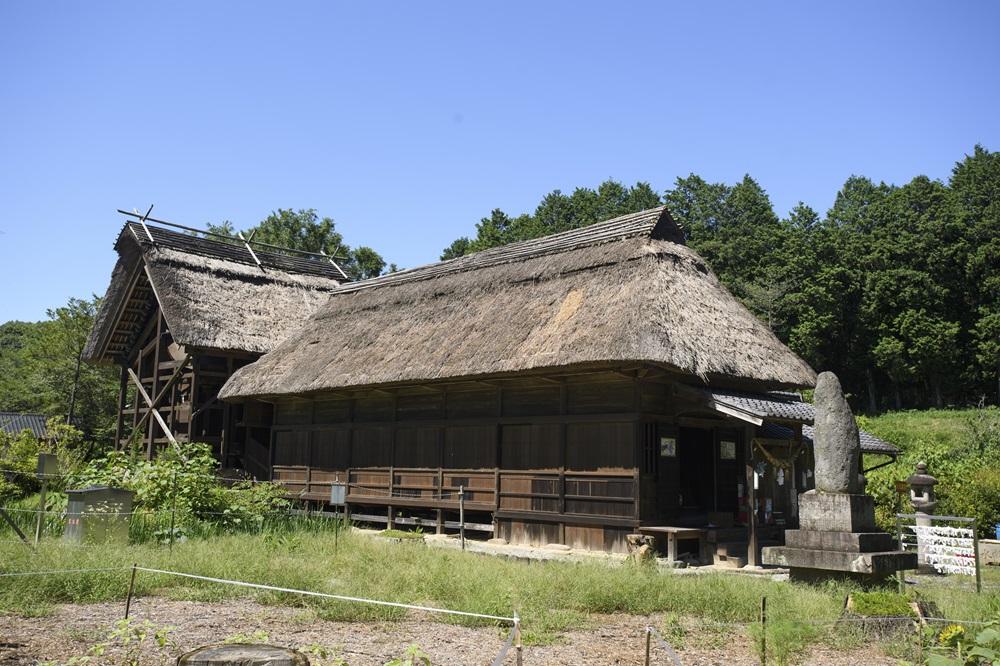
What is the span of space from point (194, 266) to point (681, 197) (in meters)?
39.4

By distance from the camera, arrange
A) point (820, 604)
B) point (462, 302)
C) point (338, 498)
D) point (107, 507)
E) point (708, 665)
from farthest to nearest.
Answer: point (462, 302)
point (338, 498)
point (107, 507)
point (820, 604)
point (708, 665)

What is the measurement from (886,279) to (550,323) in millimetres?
33323

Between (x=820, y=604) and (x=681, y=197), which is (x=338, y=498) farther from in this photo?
(x=681, y=197)

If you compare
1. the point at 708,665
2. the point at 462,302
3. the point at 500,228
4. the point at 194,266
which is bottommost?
the point at 708,665

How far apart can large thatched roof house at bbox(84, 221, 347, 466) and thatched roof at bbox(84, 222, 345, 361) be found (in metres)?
0.03

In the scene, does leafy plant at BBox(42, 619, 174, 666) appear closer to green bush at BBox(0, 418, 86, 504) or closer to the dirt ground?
the dirt ground

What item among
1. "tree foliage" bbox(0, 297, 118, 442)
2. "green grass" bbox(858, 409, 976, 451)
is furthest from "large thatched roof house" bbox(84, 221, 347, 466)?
"green grass" bbox(858, 409, 976, 451)

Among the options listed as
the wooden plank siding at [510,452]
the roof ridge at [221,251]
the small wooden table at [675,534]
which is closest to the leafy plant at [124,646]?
the small wooden table at [675,534]

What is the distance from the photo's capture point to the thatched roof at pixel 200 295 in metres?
21.1

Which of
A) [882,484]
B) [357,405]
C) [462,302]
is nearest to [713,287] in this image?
[462,302]

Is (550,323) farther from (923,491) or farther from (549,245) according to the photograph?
(923,491)

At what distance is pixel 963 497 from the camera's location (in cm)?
1534

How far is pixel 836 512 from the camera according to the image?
8656 mm

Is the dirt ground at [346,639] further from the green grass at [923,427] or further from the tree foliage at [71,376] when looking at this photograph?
the tree foliage at [71,376]
